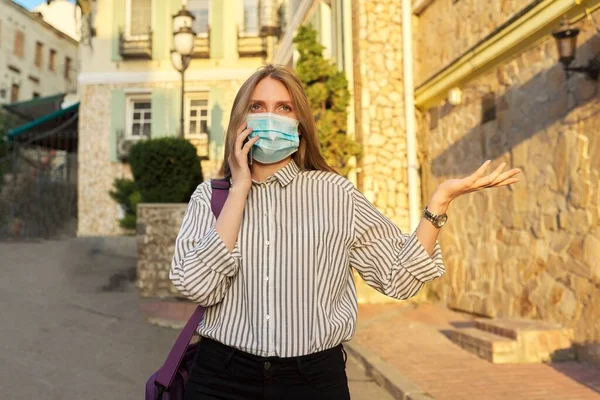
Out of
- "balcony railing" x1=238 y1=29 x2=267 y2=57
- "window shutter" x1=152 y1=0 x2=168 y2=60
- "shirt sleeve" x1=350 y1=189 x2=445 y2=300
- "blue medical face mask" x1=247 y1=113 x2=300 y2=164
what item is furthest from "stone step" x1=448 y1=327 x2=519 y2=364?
"window shutter" x1=152 y1=0 x2=168 y2=60

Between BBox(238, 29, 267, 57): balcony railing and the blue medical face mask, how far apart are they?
16.4 metres

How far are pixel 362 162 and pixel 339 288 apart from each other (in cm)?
824

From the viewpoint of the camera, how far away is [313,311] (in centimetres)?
176

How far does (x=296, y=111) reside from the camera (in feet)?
6.35

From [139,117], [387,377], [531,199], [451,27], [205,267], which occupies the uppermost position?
[139,117]

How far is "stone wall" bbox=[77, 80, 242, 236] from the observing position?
17656 mm

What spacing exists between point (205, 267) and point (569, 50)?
506cm

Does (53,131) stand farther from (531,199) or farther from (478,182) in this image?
(478,182)

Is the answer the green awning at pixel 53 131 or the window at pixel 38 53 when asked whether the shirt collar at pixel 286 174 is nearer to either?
the green awning at pixel 53 131

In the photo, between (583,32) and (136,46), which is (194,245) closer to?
(583,32)

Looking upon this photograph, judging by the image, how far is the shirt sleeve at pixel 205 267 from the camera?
5.49ft

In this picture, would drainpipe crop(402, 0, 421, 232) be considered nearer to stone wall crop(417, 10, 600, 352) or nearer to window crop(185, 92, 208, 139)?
stone wall crop(417, 10, 600, 352)

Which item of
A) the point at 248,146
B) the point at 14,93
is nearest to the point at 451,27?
the point at 248,146

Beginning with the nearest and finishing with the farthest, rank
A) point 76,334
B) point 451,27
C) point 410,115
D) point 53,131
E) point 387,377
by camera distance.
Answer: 1. point 387,377
2. point 76,334
3. point 451,27
4. point 410,115
5. point 53,131
